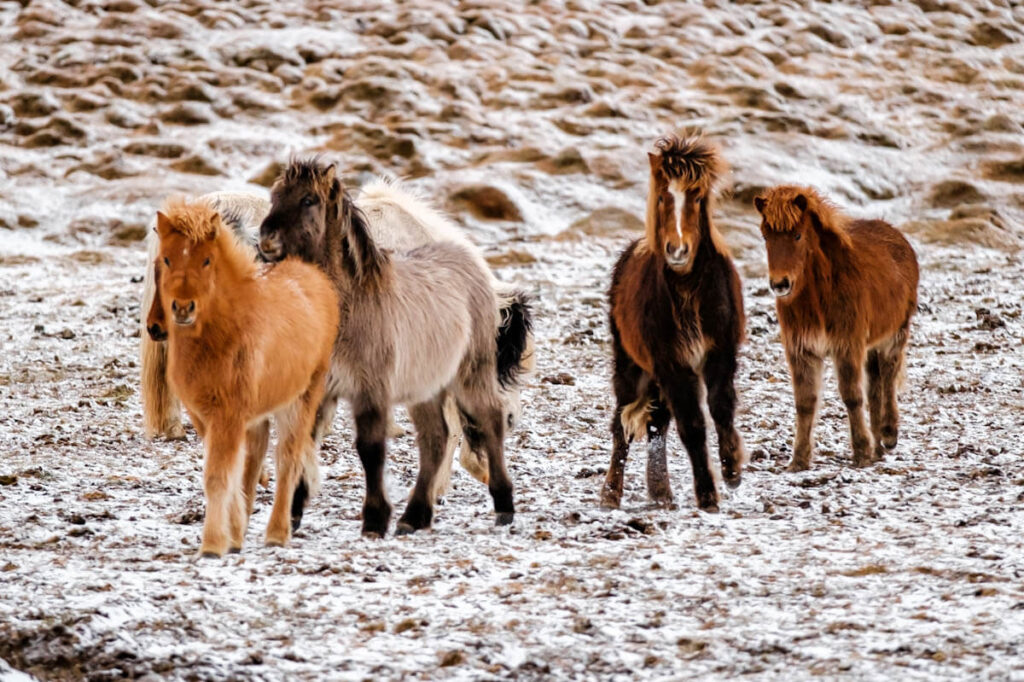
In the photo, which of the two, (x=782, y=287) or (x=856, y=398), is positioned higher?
(x=782, y=287)

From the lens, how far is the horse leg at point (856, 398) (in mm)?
8195

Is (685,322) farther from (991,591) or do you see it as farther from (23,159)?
(23,159)

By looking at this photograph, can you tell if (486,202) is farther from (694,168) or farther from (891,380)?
(694,168)

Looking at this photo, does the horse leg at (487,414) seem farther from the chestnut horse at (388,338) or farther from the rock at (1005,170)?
the rock at (1005,170)

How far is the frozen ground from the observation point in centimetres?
477

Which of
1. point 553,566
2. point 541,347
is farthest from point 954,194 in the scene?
point 553,566

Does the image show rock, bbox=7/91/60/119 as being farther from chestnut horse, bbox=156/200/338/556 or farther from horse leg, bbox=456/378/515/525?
chestnut horse, bbox=156/200/338/556

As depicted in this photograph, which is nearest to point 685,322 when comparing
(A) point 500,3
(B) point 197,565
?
(B) point 197,565

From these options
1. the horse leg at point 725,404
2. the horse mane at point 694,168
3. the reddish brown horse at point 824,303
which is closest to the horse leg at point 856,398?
the reddish brown horse at point 824,303

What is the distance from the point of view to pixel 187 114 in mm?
25719

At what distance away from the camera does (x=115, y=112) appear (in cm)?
2567

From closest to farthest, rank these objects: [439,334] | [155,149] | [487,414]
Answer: [439,334], [487,414], [155,149]

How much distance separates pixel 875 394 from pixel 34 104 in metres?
21.0

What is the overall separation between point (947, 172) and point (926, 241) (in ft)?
17.8
